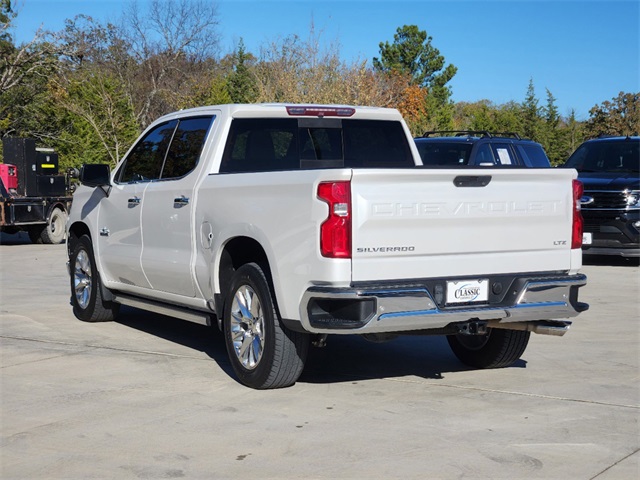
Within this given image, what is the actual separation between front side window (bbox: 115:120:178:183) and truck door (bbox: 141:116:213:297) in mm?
132

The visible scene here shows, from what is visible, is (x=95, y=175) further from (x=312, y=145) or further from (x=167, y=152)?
(x=312, y=145)

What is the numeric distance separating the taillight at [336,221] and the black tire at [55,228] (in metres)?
16.1

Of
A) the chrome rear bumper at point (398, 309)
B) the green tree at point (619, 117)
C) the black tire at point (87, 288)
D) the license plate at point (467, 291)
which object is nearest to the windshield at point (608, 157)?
the black tire at point (87, 288)

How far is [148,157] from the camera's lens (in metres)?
8.83

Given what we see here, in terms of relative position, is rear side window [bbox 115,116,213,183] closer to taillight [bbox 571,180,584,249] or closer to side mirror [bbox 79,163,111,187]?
side mirror [bbox 79,163,111,187]

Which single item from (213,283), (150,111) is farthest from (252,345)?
(150,111)

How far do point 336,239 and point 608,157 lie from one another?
40.0 ft

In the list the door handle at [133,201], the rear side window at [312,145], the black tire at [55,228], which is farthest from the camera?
the black tire at [55,228]

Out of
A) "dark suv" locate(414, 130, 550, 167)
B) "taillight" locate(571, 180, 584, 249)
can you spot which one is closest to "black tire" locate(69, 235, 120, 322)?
"taillight" locate(571, 180, 584, 249)

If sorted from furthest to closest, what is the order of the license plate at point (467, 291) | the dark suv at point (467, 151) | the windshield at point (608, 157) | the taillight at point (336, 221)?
the windshield at point (608, 157)
the dark suv at point (467, 151)
the license plate at point (467, 291)
the taillight at point (336, 221)

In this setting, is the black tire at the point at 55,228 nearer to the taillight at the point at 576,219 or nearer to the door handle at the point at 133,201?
the door handle at the point at 133,201

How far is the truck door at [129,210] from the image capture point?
864 cm

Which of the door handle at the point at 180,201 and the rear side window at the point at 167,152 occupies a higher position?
the rear side window at the point at 167,152

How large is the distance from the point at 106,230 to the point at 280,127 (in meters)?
2.26
